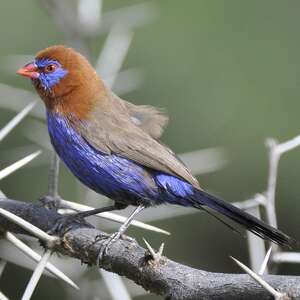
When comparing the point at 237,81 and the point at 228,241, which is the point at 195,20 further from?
the point at 228,241

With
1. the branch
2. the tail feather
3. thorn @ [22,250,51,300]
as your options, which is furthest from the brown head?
thorn @ [22,250,51,300]

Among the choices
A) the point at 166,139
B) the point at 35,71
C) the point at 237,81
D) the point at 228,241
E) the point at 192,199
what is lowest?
the point at 192,199

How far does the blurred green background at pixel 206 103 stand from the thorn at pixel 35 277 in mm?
3727

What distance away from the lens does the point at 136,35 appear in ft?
23.7

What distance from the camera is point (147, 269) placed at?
8.43 feet

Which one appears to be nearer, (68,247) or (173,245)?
(68,247)

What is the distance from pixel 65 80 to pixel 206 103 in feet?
8.22

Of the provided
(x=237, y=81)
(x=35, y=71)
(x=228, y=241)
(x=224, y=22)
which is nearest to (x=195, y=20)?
(x=224, y=22)

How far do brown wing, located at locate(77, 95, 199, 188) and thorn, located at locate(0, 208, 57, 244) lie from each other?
4.67 ft

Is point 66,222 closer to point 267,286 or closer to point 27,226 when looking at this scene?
point 27,226

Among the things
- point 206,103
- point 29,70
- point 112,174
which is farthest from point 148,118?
point 206,103

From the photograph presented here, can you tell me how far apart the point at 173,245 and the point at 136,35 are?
183cm

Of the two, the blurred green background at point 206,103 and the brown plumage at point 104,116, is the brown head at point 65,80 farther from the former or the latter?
the blurred green background at point 206,103

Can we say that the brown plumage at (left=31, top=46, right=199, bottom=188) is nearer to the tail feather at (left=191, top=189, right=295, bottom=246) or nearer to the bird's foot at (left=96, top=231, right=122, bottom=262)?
the tail feather at (left=191, top=189, right=295, bottom=246)
